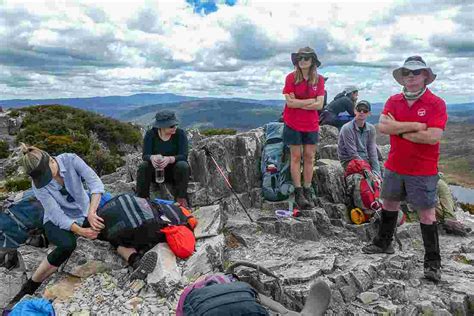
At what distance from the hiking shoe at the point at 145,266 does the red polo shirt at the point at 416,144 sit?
Answer: 421 centimetres

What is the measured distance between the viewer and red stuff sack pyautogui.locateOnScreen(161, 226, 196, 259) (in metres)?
7.12

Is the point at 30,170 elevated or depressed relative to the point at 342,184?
elevated

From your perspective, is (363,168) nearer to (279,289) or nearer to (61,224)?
(279,289)

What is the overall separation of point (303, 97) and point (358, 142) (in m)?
2.30

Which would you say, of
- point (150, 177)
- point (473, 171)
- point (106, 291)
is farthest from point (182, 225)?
point (473, 171)

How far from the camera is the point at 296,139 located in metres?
9.14

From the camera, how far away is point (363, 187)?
955 cm

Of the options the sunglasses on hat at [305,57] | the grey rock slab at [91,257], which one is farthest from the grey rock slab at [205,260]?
the sunglasses on hat at [305,57]

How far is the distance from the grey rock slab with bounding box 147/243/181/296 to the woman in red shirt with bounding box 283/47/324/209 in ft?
11.9

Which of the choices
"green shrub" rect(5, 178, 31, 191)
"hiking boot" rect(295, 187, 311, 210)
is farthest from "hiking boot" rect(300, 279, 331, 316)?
"green shrub" rect(5, 178, 31, 191)

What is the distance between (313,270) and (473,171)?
180983 millimetres

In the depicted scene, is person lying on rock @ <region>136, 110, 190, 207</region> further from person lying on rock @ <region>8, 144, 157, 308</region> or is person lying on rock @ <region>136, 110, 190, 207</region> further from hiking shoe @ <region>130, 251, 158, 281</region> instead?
hiking shoe @ <region>130, 251, 158, 281</region>

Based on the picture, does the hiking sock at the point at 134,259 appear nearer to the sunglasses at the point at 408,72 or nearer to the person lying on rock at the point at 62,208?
the person lying on rock at the point at 62,208

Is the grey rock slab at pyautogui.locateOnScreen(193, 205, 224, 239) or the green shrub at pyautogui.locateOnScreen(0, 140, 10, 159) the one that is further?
the green shrub at pyautogui.locateOnScreen(0, 140, 10, 159)
